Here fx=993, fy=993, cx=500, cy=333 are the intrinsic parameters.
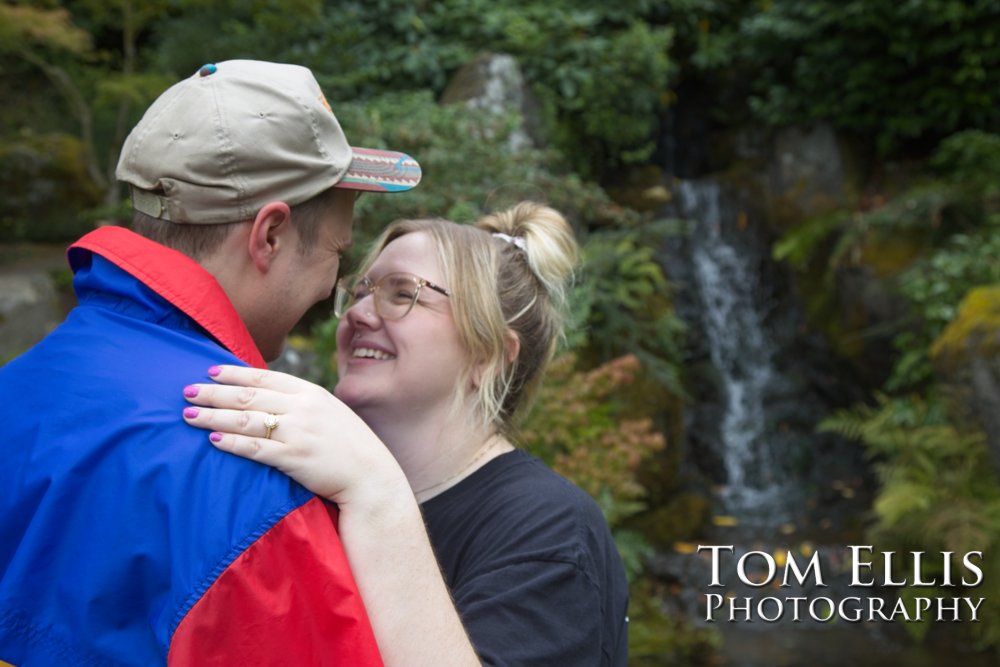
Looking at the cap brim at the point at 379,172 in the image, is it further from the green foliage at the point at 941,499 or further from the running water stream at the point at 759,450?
the running water stream at the point at 759,450

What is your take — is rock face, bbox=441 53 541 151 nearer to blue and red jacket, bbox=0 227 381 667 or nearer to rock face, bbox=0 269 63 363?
rock face, bbox=0 269 63 363

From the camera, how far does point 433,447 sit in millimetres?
2137

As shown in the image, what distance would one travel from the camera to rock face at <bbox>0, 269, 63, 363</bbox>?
7262mm

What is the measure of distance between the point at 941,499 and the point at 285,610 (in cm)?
651

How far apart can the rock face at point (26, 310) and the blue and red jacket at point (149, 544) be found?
252 inches

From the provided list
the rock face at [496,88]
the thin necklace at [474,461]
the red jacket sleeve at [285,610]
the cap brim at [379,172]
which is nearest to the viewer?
the red jacket sleeve at [285,610]

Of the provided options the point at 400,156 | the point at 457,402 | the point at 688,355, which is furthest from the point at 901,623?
the point at 400,156

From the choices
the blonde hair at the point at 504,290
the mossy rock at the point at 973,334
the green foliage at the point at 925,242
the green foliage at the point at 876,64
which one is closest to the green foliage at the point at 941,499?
the mossy rock at the point at 973,334

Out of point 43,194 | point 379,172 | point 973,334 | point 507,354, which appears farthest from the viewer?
point 43,194

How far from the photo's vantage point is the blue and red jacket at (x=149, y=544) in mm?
1166

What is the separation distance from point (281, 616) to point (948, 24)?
11.1m

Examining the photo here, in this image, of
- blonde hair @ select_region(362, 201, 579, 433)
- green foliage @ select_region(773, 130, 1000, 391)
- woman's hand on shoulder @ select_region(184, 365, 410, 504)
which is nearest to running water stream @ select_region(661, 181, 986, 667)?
green foliage @ select_region(773, 130, 1000, 391)

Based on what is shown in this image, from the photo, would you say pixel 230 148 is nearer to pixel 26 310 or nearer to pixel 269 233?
pixel 269 233

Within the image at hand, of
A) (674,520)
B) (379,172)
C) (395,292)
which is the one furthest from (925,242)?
(379,172)
